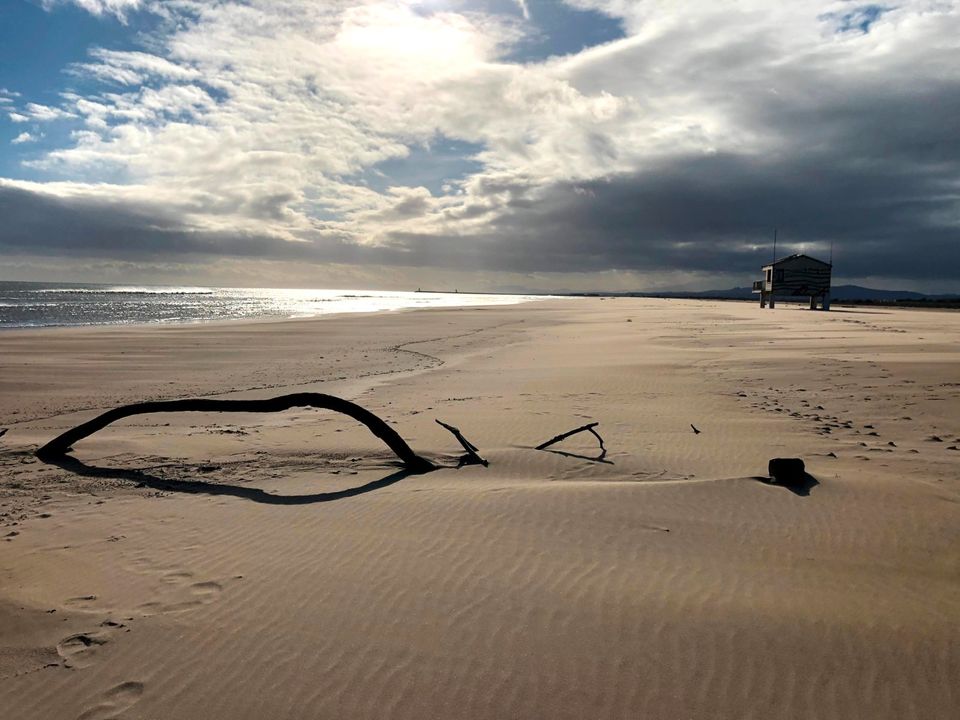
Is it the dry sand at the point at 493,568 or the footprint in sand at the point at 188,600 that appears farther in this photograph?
the footprint in sand at the point at 188,600

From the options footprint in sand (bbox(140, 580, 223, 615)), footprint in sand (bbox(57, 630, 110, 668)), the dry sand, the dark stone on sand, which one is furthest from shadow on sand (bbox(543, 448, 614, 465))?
footprint in sand (bbox(57, 630, 110, 668))

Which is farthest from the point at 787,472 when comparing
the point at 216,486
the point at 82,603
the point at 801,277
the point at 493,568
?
the point at 801,277

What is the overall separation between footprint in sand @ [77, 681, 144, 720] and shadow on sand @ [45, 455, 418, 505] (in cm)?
288

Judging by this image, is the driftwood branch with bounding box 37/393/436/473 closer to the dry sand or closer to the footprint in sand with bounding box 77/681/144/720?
the dry sand

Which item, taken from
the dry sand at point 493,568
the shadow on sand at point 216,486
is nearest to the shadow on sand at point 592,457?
the dry sand at point 493,568

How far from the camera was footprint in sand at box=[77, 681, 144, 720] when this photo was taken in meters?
3.09

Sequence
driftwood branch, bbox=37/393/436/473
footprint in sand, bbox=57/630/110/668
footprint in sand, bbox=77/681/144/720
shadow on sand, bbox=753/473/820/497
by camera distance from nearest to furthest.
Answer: footprint in sand, bbox=77/681/144/720 → footprint in sand, bbox=57/630/110/668 → shadow on sand, bbox=753/473/820/497 → driftwood branch, bbox=37/393/436/473

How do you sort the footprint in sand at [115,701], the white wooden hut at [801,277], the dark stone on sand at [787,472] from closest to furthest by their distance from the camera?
the footprint in sand at [115,701] → the dark stone on sand at [787,472] → the white wooden hut at [801,277]

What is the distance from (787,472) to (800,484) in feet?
0.59

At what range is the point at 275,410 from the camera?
7.11 metres

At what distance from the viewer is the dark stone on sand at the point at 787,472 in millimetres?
6285

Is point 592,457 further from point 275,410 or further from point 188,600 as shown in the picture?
point 188,600

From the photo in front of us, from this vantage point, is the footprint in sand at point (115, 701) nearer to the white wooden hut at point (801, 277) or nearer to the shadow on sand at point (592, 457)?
the shadow on sand at point (592, 457)

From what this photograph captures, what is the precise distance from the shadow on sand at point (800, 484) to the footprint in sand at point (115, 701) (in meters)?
5.88
